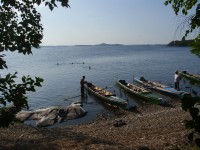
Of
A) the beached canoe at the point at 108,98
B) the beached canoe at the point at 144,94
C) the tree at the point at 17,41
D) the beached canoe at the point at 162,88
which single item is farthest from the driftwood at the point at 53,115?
the tree at the point at 17,41

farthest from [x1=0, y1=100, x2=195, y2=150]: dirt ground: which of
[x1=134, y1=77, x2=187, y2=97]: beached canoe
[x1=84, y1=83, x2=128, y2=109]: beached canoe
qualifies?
[x1=134, y1=77, x2=187, y2=97]: beached canoe

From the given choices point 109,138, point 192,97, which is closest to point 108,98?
point 109,138

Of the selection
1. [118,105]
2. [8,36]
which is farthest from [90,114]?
[8,36]

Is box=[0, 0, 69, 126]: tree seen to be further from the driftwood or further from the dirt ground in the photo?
the driftwood

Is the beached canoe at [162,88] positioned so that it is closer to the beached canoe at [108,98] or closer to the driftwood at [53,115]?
the beached canoe at [108,98]

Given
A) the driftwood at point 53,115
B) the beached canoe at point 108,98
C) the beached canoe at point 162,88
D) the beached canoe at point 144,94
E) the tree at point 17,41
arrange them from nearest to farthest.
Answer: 1. the tree at point 17,41
2. the driftwood at point 53,115
3. the beached canoe at point 108,98
4. the beached canoe at point 144,94
5. the beached canoe at point 162,88

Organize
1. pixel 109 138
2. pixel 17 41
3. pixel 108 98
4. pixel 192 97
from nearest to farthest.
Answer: pixel 192 97
pixel 17 41
pixel 109 138
pixel 108 98

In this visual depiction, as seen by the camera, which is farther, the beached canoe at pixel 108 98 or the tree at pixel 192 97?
the beached canoe at pixel 108 98

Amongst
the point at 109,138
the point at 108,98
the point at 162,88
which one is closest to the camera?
the point at 109,138

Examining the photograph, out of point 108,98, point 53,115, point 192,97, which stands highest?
point 192,97

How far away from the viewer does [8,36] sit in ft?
16.9

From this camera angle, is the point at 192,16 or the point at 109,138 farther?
the point at 109,138

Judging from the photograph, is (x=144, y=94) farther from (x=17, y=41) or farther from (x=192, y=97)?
(x=192, y=97)

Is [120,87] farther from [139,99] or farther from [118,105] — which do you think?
[118,105]
